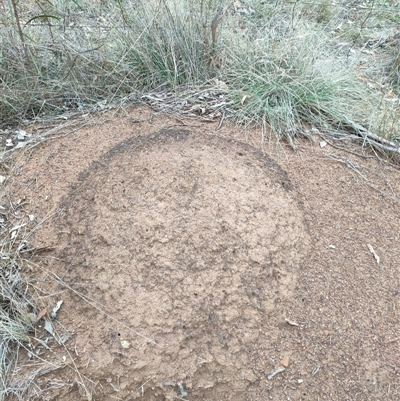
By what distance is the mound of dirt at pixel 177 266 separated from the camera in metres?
1.49

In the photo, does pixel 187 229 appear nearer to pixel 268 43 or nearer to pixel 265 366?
pixel 265 366

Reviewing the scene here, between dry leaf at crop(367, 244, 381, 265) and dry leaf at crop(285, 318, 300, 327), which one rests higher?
dry leaf at crop(367, 244, 381, 265)

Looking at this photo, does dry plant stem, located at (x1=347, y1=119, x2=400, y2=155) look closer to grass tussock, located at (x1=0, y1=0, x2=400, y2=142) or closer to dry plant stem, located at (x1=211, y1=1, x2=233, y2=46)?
grass tussock, located at (x1=0, y1=0, x2=400, y2=142)

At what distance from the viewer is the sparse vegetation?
238cm

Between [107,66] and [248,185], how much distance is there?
1238 mm

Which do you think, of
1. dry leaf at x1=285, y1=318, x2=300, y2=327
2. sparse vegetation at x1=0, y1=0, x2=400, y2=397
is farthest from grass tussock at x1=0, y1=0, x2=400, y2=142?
dry leaf at x1=285, y1=318, x2=300, y2=327

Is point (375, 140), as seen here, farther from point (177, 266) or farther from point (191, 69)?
point (177, 266)

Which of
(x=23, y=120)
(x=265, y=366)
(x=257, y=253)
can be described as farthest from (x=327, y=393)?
(x=23, y=120)

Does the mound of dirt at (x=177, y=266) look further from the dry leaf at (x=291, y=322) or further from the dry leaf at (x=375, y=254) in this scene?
the dry leaf at (x=375, y=254)

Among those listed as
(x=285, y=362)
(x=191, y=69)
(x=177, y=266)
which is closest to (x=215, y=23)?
(x=191, y=69)

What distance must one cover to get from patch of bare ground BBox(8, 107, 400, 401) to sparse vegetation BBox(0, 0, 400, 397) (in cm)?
40

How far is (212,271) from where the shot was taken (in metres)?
1.64

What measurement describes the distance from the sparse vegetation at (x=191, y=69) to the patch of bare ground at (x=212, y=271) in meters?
0.40

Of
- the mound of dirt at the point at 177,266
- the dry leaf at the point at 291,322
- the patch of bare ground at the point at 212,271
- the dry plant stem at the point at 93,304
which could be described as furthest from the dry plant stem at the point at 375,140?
the dry plant stem at the point at 93,304
